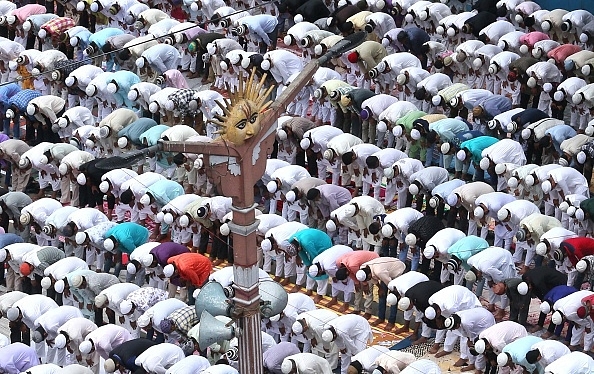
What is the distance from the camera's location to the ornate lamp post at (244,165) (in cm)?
1686

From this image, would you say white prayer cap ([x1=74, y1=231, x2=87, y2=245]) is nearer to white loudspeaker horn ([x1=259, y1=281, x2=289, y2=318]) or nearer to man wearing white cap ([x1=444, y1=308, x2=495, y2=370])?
man wearing white cap ([x1=444, y1=308, x2=495, y2=370])

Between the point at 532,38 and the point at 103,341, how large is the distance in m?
11.4

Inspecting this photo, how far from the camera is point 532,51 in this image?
102 ft

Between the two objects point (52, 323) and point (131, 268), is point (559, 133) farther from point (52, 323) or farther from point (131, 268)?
point (52, 323)

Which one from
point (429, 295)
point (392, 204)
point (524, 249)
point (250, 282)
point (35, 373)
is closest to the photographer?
point (250, 282)

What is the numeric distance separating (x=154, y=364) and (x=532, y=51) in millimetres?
11123

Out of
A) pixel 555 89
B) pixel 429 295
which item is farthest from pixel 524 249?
pixel 555 89

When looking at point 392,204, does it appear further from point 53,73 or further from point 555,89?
point 53,73

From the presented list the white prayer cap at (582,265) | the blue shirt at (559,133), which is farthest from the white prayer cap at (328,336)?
the blue shirt at (559,133)

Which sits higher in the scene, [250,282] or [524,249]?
[250,282]

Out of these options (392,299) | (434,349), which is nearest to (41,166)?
(392,299)

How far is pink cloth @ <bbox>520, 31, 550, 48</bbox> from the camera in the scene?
103 ft

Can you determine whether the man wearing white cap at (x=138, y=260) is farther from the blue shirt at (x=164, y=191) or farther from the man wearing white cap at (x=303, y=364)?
the man wearing white cap at (x=303, y=364)

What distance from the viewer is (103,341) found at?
23.8m
